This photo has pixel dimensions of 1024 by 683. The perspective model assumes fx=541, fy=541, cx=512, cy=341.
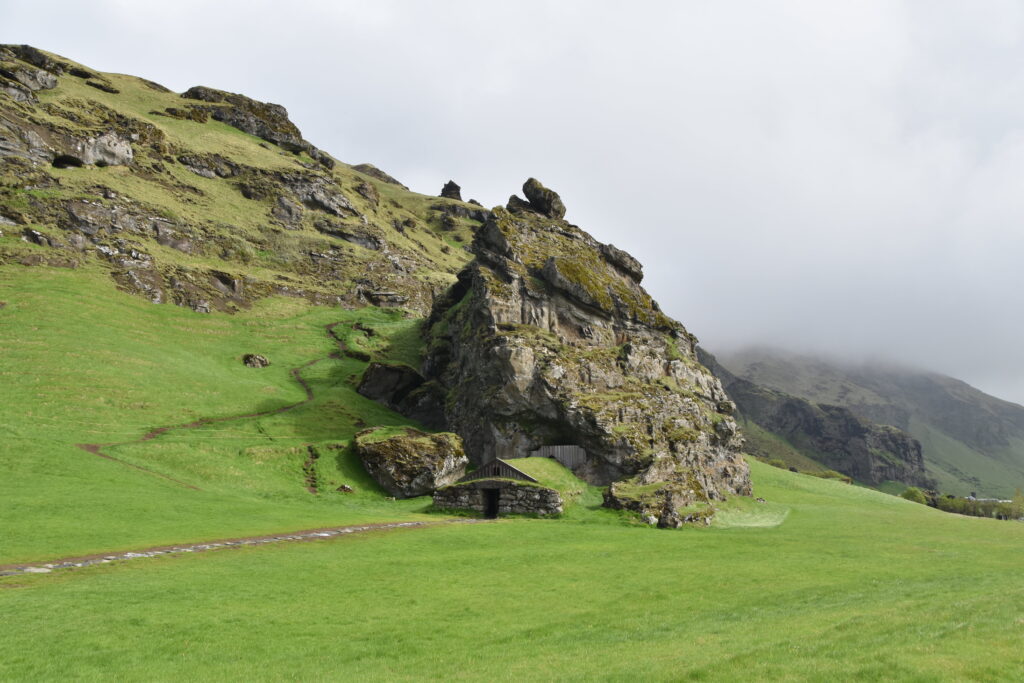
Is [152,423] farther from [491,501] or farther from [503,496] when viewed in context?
[503,496]

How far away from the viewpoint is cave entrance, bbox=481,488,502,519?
194 ft

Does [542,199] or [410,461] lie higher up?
[542,199]

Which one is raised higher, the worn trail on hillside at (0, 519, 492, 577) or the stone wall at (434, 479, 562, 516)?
the stone wall at (434, 479, 562, 516)

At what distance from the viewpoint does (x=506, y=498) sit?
58.5 meters

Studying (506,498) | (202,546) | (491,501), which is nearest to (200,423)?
(202,546)

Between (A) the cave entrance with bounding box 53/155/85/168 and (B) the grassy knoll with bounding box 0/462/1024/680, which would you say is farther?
(A) the cave entrance with bounding box 53/155/85/168

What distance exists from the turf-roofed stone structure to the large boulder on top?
2573 inches

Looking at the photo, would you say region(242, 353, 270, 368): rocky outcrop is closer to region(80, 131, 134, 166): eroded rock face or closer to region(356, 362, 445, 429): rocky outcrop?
region(356, 362, 445, 429): rocky outcrop

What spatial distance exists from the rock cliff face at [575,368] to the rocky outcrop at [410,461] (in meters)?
10.6

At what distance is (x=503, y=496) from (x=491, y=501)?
228cm

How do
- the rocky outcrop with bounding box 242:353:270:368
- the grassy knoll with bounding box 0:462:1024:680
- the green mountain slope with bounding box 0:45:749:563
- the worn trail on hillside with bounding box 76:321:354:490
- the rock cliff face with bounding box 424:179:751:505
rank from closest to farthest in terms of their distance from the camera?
the grassy knoll with bounding box 0:462:1024:680 < the green mountain slope with bounding box 0:45:749:563 < the worn trail on hillside with bounding box 76:321:354:490 < the rock cliff face with bounding box 424:179:751:505 < the rocky outcrop with bounding box 242:353:270:368

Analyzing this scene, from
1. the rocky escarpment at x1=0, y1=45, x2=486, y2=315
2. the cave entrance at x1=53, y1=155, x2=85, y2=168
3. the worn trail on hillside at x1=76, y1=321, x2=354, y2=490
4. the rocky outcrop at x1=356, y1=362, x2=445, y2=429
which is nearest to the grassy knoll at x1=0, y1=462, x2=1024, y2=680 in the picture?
the worn trail on hillside at x1=76, y1=321, x2=354, y2=490

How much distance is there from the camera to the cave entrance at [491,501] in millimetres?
59156

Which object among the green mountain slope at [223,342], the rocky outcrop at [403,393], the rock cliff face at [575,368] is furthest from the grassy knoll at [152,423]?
the rock cliff face at [575,368]
